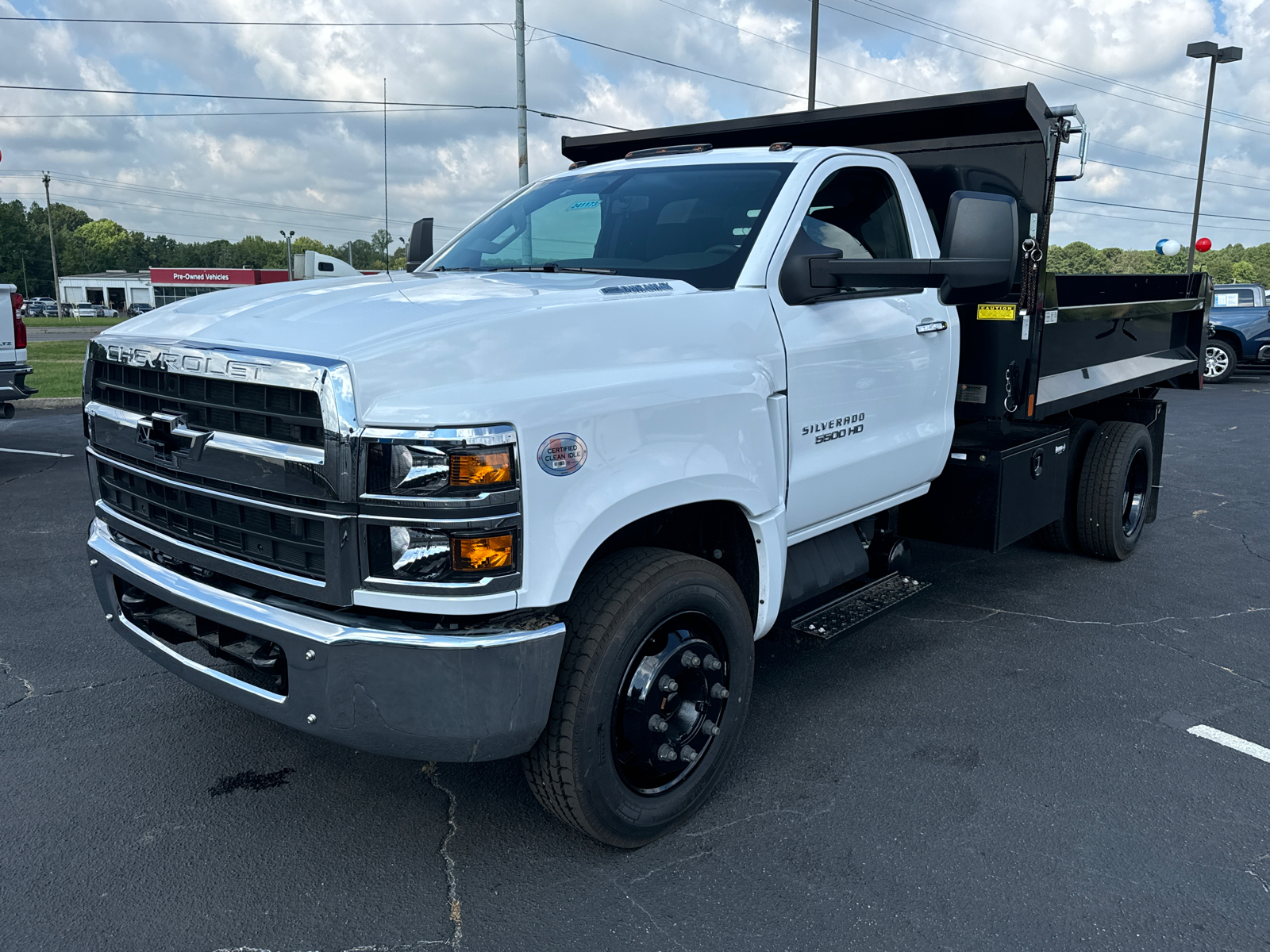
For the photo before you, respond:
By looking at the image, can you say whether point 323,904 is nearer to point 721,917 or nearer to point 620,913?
point 620,913

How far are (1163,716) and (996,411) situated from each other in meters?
1.47

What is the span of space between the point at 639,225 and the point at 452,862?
2338 mm

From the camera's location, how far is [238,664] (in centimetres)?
280

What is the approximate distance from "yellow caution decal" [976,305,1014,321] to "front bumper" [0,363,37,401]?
27.0ft

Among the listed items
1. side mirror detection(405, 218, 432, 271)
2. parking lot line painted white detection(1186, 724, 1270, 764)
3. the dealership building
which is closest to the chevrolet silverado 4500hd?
side mirror detection(405, 218, 432, 271)

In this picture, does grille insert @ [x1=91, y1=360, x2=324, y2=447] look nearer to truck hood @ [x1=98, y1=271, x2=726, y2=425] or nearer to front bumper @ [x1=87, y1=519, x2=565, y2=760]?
truck hood @ [x1=98, y1=271, x2=726, y2=425]

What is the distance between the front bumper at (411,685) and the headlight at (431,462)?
0.37 metres

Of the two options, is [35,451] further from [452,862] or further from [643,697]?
[643,697]

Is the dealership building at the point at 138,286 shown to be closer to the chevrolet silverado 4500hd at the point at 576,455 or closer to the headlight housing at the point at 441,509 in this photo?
the chevrolet silverado 4500hd at the point at 576,455

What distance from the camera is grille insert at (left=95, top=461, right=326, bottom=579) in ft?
8.39

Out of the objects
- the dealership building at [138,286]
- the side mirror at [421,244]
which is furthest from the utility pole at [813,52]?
the dealership building at [138,286]

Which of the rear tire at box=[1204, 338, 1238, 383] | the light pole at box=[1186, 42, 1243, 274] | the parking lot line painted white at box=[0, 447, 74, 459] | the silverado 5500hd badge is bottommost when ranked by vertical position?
the parking lot line painted white at box=[0, 447, 74, 459]

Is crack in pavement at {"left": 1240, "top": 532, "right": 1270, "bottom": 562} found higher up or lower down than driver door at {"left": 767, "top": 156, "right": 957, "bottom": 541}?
lower down

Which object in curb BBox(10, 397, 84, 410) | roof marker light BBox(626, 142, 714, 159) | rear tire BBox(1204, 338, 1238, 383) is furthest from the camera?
rear tire BBox(1204, 338, 1238, 383)
